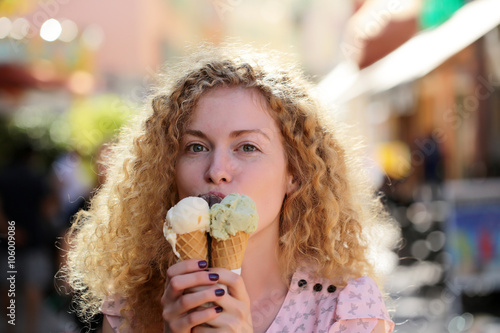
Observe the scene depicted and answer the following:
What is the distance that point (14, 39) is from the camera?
712 cm

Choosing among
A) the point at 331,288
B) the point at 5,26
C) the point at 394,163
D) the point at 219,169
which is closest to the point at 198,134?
the point at 219,169

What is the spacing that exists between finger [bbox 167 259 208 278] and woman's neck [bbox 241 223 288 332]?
36 centimetres

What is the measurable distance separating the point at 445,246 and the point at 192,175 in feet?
16.3

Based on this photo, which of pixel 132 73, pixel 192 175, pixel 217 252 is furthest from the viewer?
pixel 132 73

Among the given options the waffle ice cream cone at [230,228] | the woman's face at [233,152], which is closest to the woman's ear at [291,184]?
the woman's face at [233,152]

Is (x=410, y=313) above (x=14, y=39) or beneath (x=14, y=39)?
beneath

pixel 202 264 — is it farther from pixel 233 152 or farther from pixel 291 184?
pixel 291 184

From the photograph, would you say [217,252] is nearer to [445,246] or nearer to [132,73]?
[445,246]

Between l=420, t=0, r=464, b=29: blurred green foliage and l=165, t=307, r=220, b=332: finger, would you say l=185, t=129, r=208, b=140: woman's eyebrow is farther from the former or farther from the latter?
l=420, t=0, r=464, b=29: blurred green foliage

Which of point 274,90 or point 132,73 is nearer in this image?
point 274,90

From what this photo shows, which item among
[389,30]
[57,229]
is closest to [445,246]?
[389,30]

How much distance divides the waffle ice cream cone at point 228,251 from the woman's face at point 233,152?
16cm

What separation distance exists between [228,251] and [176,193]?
0.53m

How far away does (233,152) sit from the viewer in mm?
1796
